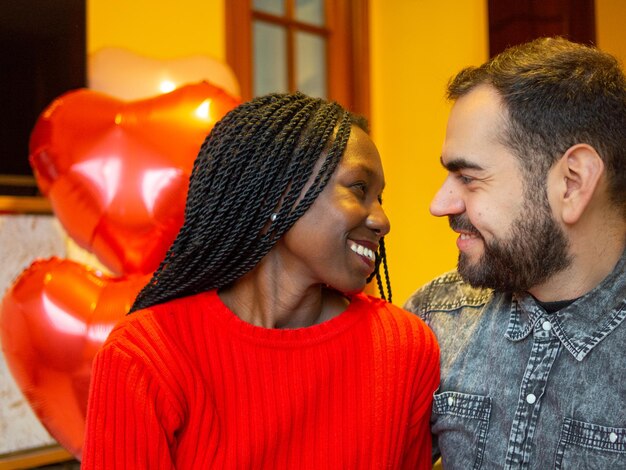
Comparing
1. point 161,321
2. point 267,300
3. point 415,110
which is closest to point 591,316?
point 267,300

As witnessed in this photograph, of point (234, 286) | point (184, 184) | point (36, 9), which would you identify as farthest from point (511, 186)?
point (36, 9)

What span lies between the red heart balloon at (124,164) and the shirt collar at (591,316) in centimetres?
74

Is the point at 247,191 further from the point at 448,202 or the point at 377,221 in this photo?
the point at 448,202

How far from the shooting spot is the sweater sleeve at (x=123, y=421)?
96 centimetres

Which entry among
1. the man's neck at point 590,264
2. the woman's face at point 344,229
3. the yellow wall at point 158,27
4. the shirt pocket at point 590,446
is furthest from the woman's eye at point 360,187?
the yellow wall at point 158,27

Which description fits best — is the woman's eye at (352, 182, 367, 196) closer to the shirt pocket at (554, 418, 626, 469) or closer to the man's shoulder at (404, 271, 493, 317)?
the man's shoulder at (404, 271, 493, 317)

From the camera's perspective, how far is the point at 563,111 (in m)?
1.11

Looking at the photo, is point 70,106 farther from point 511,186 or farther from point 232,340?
point 511,186

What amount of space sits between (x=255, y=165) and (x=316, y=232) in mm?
147

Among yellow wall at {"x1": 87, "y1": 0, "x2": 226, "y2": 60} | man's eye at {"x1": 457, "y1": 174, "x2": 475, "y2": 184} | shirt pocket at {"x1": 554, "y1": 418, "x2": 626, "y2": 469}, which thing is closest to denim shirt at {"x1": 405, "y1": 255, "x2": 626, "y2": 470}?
shirt pocket at {"x1": 554, "y1": 418, "x2": 626, "y2": 469}

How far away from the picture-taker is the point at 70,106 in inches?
56.9

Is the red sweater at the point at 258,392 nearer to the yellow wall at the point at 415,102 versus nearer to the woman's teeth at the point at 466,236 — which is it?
the woman's teeth at the point at 466,236

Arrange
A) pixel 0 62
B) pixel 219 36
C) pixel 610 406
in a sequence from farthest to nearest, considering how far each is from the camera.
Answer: pixel 219 36 < pixel 0 62 < pixel 610 406

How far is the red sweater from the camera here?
38.2 inches
